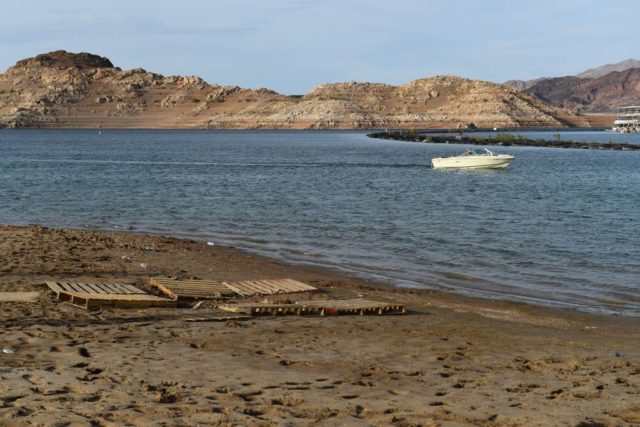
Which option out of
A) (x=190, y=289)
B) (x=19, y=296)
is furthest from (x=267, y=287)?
(x=19, y=296)

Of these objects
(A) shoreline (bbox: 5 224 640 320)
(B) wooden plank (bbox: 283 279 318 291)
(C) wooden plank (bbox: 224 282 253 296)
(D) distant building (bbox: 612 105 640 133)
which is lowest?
(A) shoreline (bbox: 5 224 640 320)

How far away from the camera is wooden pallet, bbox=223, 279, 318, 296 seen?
51.8 ft

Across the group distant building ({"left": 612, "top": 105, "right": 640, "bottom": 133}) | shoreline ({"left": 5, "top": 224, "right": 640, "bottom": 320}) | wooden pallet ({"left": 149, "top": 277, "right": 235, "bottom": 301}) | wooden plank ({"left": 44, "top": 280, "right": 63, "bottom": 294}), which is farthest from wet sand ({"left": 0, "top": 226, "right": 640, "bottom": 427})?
distant building ({"left": 612, "top": 105, "right": 640, "bottom": 133})

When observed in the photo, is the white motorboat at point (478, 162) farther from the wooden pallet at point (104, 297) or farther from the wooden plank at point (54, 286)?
the wooden plank at point (54, 286)

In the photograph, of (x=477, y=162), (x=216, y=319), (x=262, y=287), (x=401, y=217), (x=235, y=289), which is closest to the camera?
(x=216, y=319)

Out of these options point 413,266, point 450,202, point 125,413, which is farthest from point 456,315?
point 450,202

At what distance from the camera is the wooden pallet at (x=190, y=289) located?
14805 millimetres

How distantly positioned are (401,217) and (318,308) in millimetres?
19267

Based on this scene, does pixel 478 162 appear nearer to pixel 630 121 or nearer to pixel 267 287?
pixel 267 287

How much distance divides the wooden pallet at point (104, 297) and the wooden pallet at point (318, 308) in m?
1.17

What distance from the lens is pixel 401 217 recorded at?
32812 millimetres

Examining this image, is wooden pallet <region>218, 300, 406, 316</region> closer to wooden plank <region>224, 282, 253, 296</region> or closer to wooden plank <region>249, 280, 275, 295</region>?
wooden plank <region>224, 282, 253, 296</region>

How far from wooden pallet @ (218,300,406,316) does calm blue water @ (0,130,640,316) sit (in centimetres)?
384

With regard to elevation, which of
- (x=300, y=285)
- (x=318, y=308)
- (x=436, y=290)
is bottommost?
(x=436, y=290)
